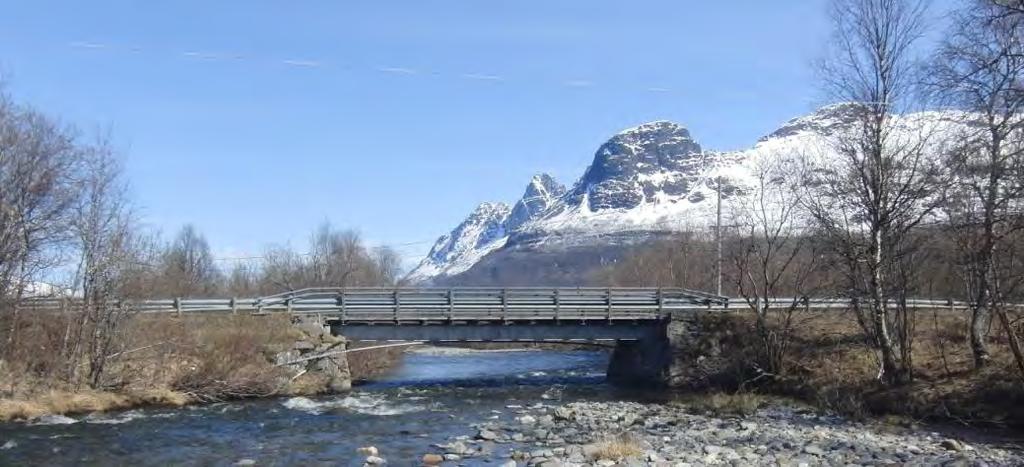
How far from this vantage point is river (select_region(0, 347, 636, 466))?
2039 cm

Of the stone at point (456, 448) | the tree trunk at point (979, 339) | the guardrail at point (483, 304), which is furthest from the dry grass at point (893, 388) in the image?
the stone at point (456, 448)

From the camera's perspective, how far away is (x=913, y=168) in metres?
24.6

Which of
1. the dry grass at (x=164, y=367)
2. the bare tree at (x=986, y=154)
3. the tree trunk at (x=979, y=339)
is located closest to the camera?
the bare tree at (x=986, y=154)

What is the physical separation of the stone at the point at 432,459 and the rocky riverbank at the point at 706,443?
0.09 ft

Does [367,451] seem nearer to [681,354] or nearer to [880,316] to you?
[880,316]

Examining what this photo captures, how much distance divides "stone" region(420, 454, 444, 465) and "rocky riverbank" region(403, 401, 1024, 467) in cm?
3

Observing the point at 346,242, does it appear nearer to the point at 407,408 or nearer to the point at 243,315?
the point at 243,315

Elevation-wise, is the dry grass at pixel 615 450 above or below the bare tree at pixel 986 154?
below

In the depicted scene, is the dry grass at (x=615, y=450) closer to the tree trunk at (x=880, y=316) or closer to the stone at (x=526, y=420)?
the stone at (x=526, y=420)

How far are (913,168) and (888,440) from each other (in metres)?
8.68

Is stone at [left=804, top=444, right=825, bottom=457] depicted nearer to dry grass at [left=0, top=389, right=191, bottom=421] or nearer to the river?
the river

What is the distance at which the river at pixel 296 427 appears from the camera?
66.9 ft

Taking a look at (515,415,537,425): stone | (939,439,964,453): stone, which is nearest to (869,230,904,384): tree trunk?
(939,439,964,453): stone

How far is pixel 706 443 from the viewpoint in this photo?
2044cm
